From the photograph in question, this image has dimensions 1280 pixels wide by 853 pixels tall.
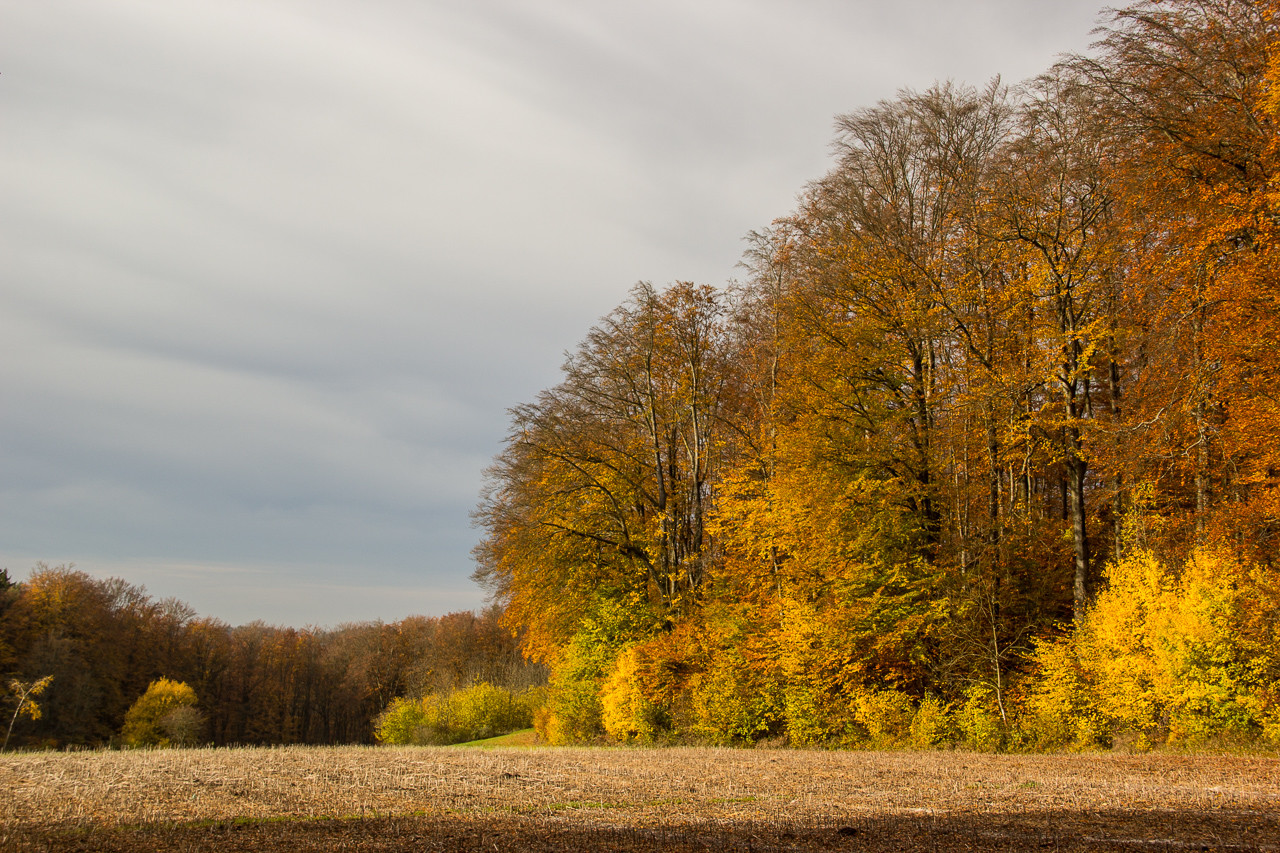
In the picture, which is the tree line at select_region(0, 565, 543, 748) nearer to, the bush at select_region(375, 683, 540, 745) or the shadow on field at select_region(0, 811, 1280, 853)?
the bush at select_region(375, 683, 540, 745)

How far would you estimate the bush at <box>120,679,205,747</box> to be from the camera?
5266cm

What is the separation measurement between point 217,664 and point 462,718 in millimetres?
44582

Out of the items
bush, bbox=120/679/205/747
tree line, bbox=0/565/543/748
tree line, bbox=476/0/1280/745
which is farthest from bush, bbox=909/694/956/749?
bush, bbox=120/679/205/747

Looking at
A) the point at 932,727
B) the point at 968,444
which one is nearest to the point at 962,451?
the point at 968,444

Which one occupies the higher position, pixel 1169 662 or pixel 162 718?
pixel 1169 662

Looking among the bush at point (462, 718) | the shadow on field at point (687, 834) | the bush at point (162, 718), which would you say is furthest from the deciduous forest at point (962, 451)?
the bush at point (162, 718)

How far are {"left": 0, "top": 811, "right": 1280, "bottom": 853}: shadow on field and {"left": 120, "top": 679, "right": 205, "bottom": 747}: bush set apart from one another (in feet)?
175

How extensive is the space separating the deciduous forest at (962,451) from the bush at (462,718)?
12242 millimetres

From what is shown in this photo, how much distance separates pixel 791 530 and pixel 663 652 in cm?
699

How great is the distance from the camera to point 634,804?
9.08 meters

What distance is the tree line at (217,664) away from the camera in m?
49.1

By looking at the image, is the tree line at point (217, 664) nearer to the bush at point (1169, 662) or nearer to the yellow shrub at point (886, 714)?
the yellow shrub at point (886, 714)

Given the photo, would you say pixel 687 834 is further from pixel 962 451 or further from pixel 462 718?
pixel 462 718

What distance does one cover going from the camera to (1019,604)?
1934cm
